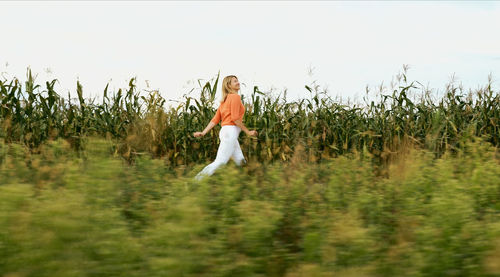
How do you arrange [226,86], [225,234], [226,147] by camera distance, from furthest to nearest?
[226,86] → [226,147] → [225,234]

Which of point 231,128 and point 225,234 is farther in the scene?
point 231,128

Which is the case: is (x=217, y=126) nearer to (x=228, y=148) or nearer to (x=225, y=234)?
(x=228, y=148)

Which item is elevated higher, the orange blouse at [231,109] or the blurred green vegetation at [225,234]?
the orange blouse at [231,109]

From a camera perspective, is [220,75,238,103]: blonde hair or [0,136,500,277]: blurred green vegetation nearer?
[0,136,500,277]: blurred green vegetation

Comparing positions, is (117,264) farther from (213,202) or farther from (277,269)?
(213,202)

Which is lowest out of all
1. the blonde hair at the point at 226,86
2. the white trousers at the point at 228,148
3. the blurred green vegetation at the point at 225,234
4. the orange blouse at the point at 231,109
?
the blurred green vegetation at the point at 225,234

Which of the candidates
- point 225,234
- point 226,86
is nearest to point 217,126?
point 226,86

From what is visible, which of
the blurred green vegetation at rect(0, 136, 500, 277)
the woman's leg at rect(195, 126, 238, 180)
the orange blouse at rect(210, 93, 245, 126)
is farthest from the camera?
the orange blouse at rect(210, 93, 245, 126)

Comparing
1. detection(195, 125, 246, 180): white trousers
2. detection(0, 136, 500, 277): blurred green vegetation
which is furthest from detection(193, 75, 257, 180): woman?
detection(0, 136, 500, 277): blurred green vegetation

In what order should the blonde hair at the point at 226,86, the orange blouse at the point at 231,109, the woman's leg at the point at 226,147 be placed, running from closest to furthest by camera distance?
the woman's leg at the point at 226,147, the orange blouse at the point at 231,109, the blonde hair at the point at 226,86

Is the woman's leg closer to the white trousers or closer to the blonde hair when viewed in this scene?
the white trousers

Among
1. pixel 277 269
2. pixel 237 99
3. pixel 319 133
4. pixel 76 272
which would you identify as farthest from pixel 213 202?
pixel 319 133

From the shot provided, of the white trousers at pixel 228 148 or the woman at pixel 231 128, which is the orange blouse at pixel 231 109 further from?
the white trousers at pixel 228 148

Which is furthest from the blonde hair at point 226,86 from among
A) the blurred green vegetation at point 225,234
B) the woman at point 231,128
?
the blurred green vegetation at point 225,234
